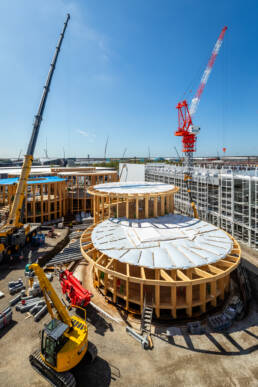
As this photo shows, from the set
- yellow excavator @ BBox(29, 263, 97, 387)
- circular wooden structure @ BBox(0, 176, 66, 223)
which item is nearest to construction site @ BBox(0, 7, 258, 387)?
yellow excavator @ BBox(29, 263, 97, 387)

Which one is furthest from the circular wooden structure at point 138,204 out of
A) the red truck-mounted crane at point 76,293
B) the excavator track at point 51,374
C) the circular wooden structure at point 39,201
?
the excavator track at point 51,374

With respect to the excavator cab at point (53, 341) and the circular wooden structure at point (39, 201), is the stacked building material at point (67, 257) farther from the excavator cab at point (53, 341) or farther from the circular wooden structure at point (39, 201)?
the circular wooden structure at point (39, 201)

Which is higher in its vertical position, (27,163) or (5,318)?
(27,163)

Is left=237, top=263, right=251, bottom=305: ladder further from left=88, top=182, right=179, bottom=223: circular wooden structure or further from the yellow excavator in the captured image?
the yellow excavator

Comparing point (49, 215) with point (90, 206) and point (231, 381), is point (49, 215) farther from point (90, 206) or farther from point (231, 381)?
point (231, 381)

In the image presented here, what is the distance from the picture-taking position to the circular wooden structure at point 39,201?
3647 centimetres

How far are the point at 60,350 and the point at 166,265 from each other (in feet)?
27.6

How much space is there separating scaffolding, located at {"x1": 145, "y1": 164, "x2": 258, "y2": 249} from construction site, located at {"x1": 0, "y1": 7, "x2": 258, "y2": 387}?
0.83 feet

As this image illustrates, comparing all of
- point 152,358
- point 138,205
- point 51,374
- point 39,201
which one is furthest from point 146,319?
point 39,201

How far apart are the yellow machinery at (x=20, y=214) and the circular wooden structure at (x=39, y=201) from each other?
19.1 feet

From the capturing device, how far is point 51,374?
1059 centimetres

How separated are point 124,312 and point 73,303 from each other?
4.15m

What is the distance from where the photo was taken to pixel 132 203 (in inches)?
1102

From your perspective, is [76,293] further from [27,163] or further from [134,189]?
[27,163]
